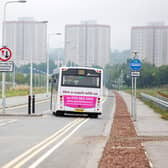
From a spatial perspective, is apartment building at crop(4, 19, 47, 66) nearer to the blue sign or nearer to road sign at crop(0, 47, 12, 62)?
road sign at crop(0, 47, 12, 62)

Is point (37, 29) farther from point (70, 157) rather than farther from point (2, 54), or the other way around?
point (70, 157)

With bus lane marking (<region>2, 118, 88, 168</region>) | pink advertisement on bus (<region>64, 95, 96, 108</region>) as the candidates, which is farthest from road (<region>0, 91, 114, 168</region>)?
pink advertisement on bus (<region>64, 95, 96, 108</region>)

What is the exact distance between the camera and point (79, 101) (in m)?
29.8

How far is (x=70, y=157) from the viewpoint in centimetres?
1216

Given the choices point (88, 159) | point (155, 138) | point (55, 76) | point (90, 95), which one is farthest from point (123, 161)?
point (55, 76)

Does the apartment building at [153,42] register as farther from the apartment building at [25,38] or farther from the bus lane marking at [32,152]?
the bus lane marking at [32,152]

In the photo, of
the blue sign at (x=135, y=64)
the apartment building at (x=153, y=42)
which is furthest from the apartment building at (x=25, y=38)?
the blue sign at (x=135, y=64)

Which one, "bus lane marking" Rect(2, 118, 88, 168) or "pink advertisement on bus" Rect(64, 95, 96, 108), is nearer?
"bus lane marking" Rect(2, 118, 88, 168)

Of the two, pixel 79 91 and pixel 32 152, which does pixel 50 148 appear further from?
pixel 79 91

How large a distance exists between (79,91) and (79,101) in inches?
20.8

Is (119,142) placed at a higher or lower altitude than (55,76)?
lower

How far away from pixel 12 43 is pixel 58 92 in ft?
408

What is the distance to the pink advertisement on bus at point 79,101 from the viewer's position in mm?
29734

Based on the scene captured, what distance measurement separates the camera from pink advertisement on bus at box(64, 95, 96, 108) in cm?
2973
